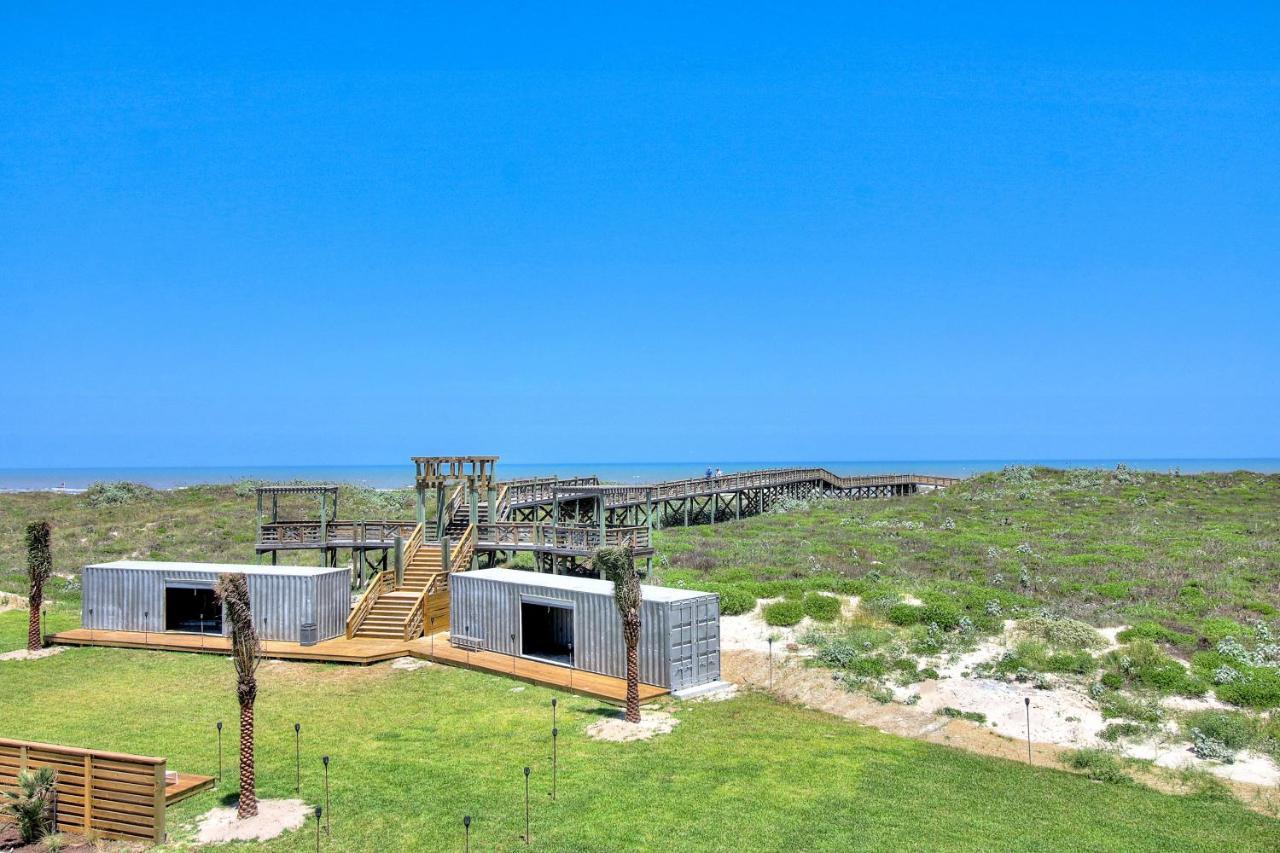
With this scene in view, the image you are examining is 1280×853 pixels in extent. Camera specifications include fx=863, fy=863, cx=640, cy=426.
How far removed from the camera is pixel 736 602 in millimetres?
29078

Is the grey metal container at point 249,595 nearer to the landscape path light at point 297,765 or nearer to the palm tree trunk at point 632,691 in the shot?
the landscape path light at point 297,765

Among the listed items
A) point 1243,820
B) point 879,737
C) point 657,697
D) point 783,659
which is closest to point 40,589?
point 657,697

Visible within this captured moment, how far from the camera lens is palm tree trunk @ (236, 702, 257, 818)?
1445cm

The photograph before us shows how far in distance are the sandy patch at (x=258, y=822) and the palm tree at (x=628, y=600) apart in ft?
23.9

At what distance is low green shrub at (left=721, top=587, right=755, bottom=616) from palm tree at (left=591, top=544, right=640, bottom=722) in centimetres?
915

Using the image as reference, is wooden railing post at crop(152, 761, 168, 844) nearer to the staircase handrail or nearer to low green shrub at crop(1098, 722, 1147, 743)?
the staircase handrail

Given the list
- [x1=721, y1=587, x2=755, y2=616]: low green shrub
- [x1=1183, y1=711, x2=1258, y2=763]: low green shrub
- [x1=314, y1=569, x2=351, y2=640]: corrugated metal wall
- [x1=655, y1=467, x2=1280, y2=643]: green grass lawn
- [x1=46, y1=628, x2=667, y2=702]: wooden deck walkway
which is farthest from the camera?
[x1=655, y1=467, x2=1280, y2=643]: green grass lawn

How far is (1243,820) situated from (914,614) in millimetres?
12577

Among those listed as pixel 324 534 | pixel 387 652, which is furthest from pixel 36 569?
pixel 387 652

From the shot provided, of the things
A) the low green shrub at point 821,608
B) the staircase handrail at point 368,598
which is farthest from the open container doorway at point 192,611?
the low green shrub at point 821,608

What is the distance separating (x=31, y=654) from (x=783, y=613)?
23624 mm

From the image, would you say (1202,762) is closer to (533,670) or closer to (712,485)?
(533,670)

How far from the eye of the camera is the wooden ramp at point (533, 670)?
21.8m

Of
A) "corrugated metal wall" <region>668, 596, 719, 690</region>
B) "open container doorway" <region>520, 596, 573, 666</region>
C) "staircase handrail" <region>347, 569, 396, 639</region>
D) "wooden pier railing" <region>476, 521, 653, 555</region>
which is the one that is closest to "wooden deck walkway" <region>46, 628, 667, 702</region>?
"staircase handrail" <region>347, 569, 396, 639</region>
